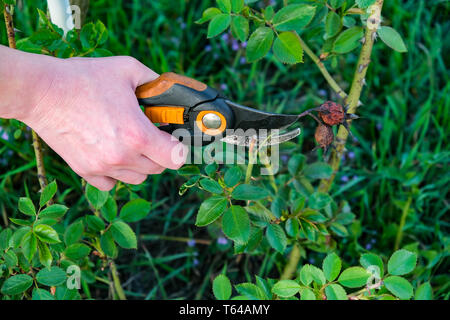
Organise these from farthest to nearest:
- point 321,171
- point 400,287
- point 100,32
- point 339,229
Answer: point 339,229, point 321,171, point 100,32, point 400,287

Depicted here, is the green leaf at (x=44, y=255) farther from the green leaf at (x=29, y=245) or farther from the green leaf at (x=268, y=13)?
the green leaf at (x=268, y=13)

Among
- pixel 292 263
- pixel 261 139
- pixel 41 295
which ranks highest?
pixel 261 139

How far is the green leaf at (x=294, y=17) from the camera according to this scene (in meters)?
1.02

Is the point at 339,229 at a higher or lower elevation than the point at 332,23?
lower

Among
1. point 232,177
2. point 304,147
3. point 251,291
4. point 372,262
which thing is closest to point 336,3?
point 232,177

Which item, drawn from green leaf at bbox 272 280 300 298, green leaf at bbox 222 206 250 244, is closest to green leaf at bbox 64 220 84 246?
green leaf at bbox 222 206 250 244

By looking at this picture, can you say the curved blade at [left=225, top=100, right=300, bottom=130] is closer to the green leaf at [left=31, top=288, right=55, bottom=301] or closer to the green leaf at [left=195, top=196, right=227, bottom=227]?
the green leaf at [left=195, top=196, right=227, bottom=227]

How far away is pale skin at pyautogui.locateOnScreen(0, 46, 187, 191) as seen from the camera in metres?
0.99

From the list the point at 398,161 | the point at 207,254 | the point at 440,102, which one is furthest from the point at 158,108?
the point at 440,102

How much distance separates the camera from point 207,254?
171 cm

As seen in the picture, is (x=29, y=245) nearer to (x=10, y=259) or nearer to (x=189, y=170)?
(x=10, y=259)

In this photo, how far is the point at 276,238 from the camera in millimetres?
1134

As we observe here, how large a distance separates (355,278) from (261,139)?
39 cm
